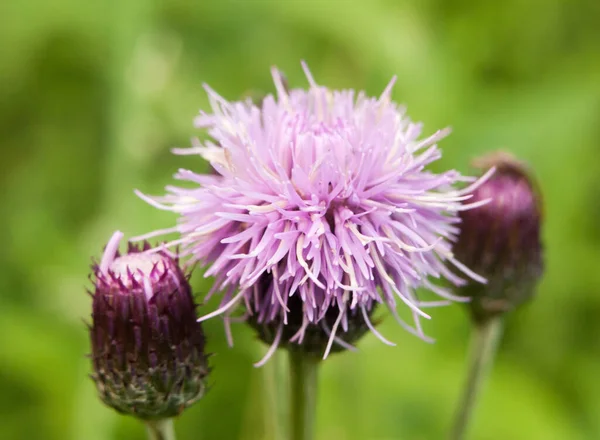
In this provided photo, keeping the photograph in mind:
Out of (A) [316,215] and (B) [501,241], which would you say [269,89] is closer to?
(B) [501,241]

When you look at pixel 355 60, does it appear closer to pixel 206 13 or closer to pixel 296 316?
pixel 206 13

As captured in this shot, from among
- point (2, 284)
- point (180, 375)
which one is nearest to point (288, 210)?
point (180, 375)

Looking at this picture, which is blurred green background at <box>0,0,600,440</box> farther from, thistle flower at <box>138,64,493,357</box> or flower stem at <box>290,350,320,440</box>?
thistle flower at <box>138,64,493,357</box>

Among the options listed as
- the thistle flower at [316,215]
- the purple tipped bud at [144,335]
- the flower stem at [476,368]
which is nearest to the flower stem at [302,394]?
the thistle flower at [316,215]

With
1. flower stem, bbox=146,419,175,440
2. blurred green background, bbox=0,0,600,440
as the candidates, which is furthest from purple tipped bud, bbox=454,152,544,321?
flower stem, bbox=146,419,175,440

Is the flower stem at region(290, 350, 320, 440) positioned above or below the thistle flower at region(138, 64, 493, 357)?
below
